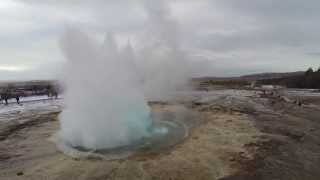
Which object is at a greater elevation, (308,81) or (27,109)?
(308,81)

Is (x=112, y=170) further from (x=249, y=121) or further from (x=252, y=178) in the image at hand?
(x=249, y=121)

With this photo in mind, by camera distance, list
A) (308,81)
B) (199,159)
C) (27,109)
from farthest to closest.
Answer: (308,81) → (27,109) → (199,159)

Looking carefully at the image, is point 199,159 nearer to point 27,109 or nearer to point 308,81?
point 27,109

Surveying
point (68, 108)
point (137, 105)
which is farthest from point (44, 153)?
point (137, 105)

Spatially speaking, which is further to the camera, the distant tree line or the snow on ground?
the distant tree line

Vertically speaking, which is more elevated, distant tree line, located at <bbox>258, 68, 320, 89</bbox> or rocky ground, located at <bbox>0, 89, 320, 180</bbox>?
distant tree line, located at <bbox>258, 68, 320, 89</bbox>

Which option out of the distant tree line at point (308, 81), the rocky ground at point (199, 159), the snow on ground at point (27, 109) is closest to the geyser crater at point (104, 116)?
the rocky ground at point (199, 159)

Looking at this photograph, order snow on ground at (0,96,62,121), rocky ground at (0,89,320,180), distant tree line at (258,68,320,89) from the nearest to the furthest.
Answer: rocky ground at (0,89,320,180), snow on ground at (0,96,62,121), distant tree line at (258,68,320,89)

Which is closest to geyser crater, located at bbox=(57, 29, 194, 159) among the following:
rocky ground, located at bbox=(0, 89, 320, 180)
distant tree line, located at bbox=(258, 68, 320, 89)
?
rocky ground, located at bbox=(0, 89, 320, 180)

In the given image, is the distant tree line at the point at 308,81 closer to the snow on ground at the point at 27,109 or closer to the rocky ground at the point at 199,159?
the snow on ground at the point at 27,109

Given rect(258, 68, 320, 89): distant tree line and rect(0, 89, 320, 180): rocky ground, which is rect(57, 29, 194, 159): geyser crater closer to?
rect(0, 89, 320, 180): rocky ground

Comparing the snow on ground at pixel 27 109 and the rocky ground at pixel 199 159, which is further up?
the rocky ground at pixel 199 159

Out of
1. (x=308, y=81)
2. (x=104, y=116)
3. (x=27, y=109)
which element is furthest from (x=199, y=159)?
(x=308, y=81)

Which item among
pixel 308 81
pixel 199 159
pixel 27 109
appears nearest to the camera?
pixel 199 159
